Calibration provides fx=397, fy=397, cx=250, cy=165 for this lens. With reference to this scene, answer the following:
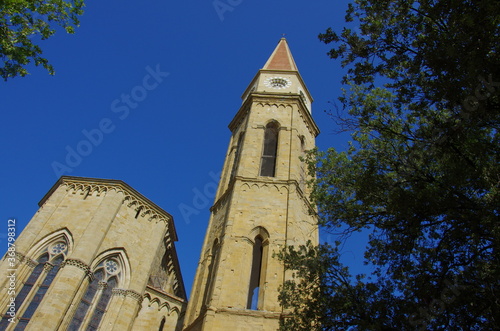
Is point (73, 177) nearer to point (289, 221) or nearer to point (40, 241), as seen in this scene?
point (40, 241)

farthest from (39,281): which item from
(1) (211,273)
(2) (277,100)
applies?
(2) (277,100)

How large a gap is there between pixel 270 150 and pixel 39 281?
11.4 m

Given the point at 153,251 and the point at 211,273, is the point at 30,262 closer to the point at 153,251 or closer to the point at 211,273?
the point at 153,251

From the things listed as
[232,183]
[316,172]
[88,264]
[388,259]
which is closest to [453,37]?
[388,259]

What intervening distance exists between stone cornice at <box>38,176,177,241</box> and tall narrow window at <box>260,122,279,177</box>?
5383 mm

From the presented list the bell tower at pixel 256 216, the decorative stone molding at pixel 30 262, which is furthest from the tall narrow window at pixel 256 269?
the decorative stone molding at pixel 30 262

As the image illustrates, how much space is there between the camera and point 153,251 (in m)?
17.4

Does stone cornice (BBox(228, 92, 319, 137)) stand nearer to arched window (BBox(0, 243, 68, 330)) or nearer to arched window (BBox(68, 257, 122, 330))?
arched window (BBox(68, 257, 122, 330))

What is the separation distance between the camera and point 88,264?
14.7 metres

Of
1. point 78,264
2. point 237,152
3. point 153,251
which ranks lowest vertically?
point 78,264

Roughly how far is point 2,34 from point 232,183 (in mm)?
10366

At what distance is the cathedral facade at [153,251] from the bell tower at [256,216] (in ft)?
0.14

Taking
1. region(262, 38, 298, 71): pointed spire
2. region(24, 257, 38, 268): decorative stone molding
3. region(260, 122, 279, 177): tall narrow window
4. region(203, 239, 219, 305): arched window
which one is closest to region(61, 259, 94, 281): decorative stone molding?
region(24, 257, 38, 268): decorative stone molding

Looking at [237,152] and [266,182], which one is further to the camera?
[237,152]
